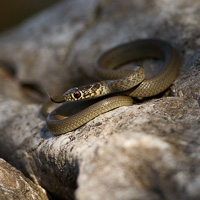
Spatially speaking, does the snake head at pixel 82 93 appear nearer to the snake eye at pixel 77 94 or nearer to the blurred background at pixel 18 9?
the snake eye at pixel 77 94

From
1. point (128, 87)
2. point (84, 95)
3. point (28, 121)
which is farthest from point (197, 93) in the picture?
point (28, 121)

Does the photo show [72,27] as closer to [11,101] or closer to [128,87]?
[11,101]

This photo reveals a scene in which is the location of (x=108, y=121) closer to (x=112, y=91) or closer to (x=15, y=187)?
(x=112, y=91)

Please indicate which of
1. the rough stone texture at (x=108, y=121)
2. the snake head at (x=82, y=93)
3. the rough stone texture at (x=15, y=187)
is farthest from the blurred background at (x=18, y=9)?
the rough stone texture at (x=15, y=187)

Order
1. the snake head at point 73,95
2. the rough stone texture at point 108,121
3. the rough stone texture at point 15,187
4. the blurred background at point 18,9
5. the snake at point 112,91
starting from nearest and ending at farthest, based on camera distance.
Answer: the rough stone texture at point 108,121
the rough stone texture at point 15,187
the snake at point 112,91
the snake head at point 73,95
the blurred background at point 18,9

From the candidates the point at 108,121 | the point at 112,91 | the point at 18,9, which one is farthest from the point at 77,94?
the point at 18,9

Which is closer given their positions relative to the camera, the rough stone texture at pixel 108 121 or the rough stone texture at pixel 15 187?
the rough stone texture at pixel 108 121

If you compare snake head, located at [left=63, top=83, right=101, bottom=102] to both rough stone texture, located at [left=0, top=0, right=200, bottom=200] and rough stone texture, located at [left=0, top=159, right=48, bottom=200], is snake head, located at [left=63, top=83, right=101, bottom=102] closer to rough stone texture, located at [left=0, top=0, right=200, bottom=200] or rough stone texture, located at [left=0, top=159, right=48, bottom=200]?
rough stone texture, located at [left=0, top=0, right=200, bottom=200]
